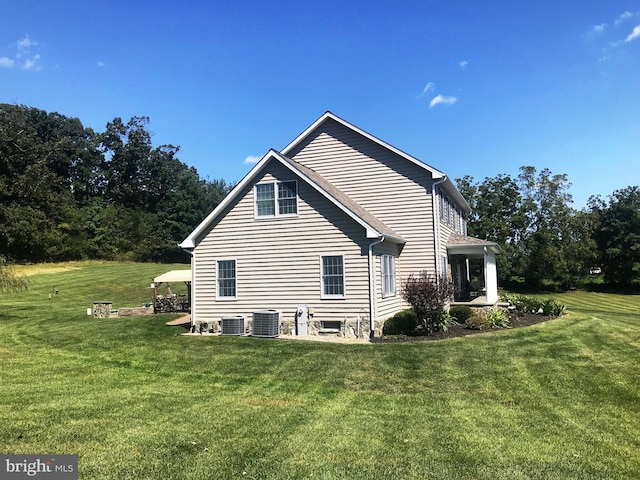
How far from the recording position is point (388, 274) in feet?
55.2

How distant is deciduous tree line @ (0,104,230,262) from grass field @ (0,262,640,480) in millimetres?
39462

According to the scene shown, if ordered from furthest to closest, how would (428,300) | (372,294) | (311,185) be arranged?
(311,185) → (372,294) → (428,300)

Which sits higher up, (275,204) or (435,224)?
(275,204)

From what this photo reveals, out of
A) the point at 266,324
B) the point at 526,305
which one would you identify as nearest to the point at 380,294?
the point at 266,324

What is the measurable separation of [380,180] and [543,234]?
3497 centimetres

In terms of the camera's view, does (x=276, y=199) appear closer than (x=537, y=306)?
Yes

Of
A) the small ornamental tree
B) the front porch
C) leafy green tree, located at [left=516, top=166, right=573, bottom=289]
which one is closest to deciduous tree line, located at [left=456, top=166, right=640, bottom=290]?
leafy green tree, located at [left=516, top=166, right=573, bottom=289]

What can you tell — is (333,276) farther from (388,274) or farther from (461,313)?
(461,313)

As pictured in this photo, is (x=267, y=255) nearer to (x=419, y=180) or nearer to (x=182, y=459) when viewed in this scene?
(x=419, y=180)

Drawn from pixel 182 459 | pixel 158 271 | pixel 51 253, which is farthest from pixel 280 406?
pixel 51 253

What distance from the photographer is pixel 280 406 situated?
7379 mm

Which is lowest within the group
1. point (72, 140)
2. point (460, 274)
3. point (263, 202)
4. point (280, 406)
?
point (280, 406)

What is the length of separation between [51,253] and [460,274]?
41862mm

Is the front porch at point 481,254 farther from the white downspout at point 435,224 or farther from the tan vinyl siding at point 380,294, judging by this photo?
the tan vinyl siding at point 380,294
